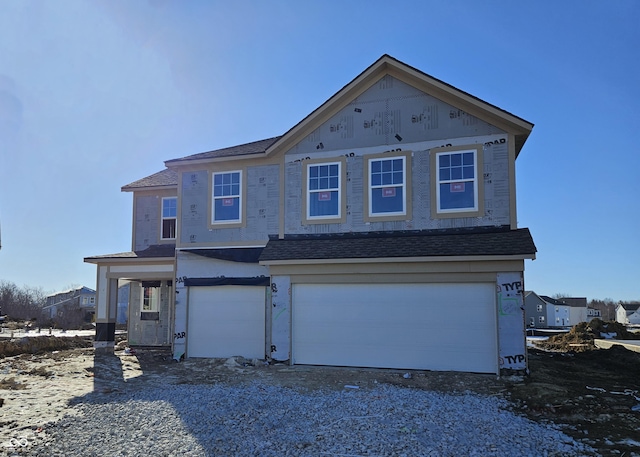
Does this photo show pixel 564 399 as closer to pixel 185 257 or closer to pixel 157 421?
pixel 157 421

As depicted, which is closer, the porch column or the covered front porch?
the covered front porch

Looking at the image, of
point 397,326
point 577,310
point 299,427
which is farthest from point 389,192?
point 577,310

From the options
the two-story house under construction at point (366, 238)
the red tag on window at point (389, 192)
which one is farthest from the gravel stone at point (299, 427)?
the red tag on window at point (389, 192)

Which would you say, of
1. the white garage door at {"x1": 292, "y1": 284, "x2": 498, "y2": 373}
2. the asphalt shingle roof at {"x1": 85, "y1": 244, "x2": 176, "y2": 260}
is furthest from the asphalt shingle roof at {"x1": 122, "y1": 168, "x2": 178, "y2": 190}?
the white garage door at {"x1": 292, "y1": 284, "x2": 498, "y2": 373}

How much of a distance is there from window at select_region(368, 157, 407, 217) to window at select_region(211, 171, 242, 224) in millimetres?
4320

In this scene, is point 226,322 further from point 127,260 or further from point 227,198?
point 127,260

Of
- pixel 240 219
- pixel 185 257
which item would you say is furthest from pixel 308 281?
pixel 185 257

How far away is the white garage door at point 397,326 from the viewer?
12.9m

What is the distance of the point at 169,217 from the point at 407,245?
33.4 feet

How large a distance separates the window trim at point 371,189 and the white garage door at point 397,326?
1.93m

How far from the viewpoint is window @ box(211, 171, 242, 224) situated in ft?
52.2

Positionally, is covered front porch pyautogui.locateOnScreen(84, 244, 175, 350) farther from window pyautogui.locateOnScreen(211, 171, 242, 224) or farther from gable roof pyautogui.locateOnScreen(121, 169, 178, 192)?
window pyautogui.locateOnScreen(211, 171, 242, 224)

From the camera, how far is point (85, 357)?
16906mm

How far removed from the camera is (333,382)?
11922 mm
